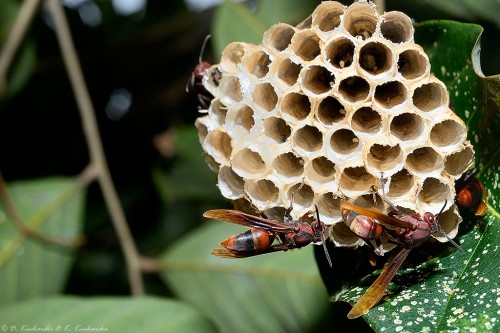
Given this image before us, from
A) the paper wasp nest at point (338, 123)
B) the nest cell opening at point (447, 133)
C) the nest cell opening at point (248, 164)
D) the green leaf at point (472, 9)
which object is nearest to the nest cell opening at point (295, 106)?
the paper wasp nest at point (338, 123)

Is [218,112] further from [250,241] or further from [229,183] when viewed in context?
[250,241]

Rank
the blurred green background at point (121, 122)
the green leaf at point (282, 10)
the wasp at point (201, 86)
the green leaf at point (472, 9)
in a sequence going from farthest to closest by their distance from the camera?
Answer: the blurred green background at point (121, 122)
the green leaf at point (282, 10)
the green leaf at point (472, 9)
the wasp at point (201, 86)

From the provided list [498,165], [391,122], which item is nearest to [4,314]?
[391,122]

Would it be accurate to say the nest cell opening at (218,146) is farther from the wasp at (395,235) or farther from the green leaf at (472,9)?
the green leaf at (472,9)

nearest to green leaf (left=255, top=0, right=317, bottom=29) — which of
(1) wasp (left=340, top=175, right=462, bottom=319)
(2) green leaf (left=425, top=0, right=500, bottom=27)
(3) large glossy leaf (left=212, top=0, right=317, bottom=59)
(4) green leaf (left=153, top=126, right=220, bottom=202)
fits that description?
(3) large glossy leaf (left=212, top=0, right=317, bottom=59)

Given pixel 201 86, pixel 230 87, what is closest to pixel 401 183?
pixel 230 87

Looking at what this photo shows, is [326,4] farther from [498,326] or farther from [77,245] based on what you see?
[77,245]

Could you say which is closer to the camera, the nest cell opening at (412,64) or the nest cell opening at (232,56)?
the nest cell opening at (412,64)

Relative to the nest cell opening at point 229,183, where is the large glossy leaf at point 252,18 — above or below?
above
